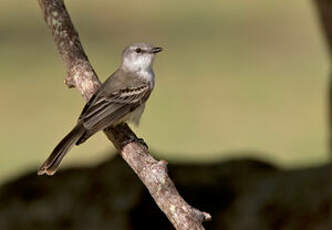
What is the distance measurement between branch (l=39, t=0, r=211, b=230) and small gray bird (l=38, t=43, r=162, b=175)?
0.34 ft

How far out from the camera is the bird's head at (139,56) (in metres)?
7.04

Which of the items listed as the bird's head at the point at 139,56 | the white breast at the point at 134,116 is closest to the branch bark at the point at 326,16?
the bird's head at the point at 139,56

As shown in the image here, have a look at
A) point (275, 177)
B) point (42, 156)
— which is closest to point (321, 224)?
point (275, 177)

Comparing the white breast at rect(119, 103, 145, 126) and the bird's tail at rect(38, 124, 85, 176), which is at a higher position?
the bird's tail at rect(38, 124, 85, 176)

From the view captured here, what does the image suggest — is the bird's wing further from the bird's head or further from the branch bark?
the branch bark

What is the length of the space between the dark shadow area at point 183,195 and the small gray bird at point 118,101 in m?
1.70

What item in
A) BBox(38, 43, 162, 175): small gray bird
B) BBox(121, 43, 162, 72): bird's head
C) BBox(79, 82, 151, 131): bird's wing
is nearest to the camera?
BBox(38, 43, 162, 175): small gray bird

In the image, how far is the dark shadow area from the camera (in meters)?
8.15

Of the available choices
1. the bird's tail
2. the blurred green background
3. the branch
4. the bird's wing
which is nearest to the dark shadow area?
the bird's wing

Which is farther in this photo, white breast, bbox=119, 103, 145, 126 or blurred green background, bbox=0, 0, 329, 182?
blurred green background, bbox=0, 0, 329, 182

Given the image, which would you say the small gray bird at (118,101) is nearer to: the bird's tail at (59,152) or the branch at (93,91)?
the bird's tail at (59,152)

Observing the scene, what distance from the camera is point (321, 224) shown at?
7910 millimetres

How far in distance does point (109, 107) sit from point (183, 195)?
7.71 ft

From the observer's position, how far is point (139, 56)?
705cm
